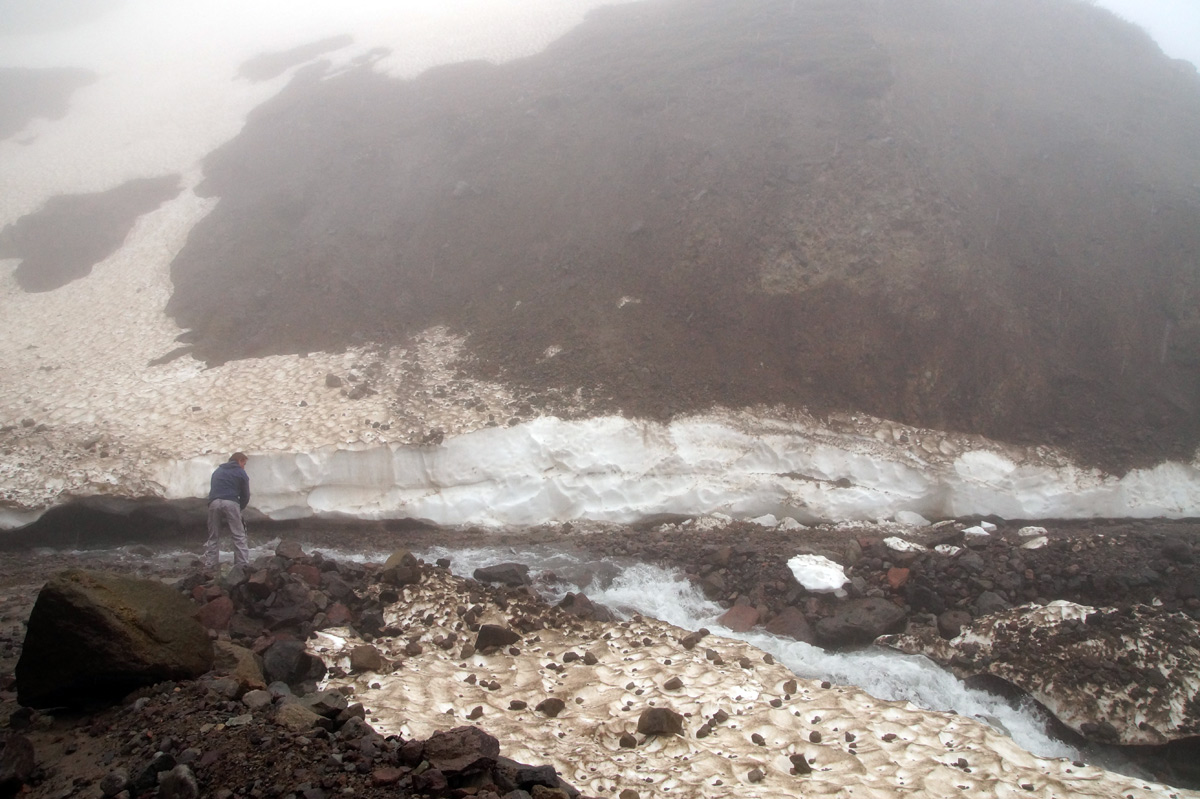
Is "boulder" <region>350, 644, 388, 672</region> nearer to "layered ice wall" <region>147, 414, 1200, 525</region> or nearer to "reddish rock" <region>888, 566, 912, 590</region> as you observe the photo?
"layered ice wall" <region>147, 414, 1200, 525</region>

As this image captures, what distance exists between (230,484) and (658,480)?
7.82 metres

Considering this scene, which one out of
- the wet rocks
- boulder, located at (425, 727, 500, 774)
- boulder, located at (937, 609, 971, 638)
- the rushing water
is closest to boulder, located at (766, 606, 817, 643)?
the rushing water

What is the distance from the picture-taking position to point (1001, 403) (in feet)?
52.5

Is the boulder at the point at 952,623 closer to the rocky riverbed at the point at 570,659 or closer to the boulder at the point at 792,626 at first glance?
the rocky riverbed at the point at 570,659

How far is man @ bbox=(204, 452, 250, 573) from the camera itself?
437 inches

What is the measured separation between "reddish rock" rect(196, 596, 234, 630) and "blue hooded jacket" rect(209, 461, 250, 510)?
3.09 meters

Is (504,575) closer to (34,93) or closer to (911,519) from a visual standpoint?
(911,519)

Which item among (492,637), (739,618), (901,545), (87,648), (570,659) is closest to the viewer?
(87,648)

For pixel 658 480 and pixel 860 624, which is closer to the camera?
pixel 860 624

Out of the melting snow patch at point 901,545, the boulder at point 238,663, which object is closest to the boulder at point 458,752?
the boulder at point 238,663

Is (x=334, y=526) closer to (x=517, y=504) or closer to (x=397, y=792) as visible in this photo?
(x=517, y=504)

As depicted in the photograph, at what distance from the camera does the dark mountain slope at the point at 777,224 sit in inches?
652

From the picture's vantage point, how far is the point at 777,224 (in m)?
19.4

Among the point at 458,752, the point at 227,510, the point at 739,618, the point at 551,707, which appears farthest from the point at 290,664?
the point at 739,618
